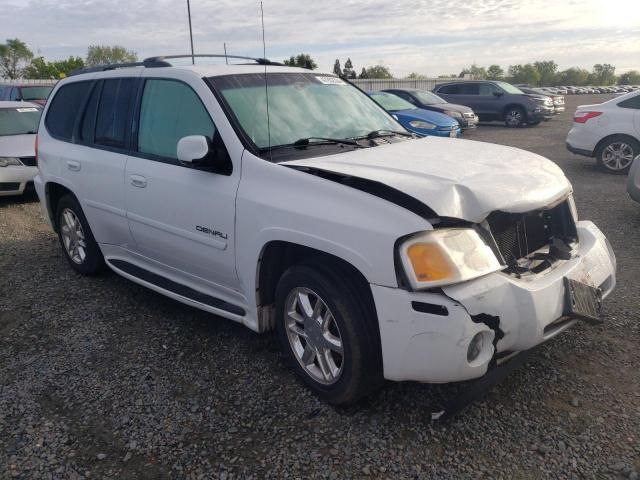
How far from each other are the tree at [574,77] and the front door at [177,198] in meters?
110

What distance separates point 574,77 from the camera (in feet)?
330

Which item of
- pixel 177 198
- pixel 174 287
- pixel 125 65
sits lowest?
pixel 174 287

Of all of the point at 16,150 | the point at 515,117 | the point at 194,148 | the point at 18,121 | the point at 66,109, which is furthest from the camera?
the point at 515,117

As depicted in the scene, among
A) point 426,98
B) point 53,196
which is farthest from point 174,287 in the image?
point 426,98

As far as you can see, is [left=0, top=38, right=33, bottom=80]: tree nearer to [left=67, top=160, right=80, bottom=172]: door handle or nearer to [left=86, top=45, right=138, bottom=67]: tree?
[left=86, top=45, right=138, bottom=67]: tree

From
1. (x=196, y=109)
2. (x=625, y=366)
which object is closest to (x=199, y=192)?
(x=196, y=109)

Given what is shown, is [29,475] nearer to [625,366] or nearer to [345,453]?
[345,453]

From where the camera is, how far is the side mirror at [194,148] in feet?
10.2

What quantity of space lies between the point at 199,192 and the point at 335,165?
3.01 feet

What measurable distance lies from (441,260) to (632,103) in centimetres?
905

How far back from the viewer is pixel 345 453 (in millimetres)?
2643

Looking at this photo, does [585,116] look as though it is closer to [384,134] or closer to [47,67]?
[384,134]

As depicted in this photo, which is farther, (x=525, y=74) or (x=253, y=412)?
(x=525, y=74)

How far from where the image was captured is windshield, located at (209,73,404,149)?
340 cm
